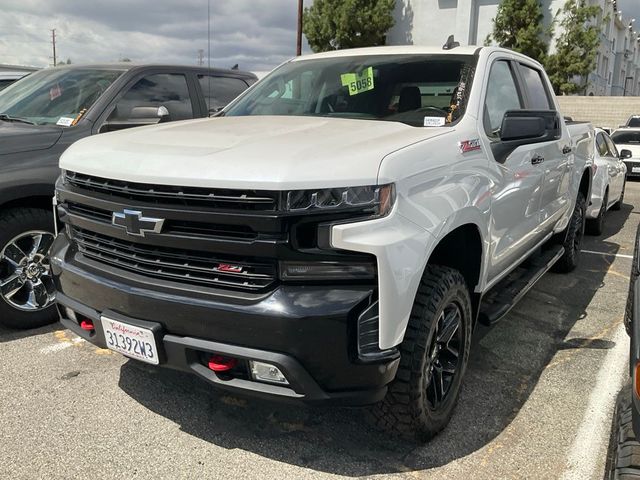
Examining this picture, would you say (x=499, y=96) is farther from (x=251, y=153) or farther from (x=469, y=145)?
(x=251, y=153)

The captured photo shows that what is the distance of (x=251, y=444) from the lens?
2.76 metres

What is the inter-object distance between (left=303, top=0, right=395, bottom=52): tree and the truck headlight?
32.8 meters

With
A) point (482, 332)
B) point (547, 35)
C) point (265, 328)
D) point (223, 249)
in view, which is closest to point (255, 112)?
point (223, 249)

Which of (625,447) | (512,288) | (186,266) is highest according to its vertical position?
(186,266)

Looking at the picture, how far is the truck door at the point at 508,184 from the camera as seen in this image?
10.6 feet

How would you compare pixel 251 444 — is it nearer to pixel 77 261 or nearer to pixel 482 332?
pixel 77 261

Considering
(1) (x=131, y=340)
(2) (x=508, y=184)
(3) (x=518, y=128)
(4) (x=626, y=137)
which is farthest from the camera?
(4) (x=626, y=137)

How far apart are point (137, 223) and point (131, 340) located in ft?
1.66

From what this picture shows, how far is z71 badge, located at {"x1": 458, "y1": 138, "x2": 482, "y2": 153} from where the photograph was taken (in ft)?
9.38

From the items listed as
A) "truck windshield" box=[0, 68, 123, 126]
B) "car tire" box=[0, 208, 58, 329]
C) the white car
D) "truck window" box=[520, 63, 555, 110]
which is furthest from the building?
"car tire" box=[0, 208, 58, 329]

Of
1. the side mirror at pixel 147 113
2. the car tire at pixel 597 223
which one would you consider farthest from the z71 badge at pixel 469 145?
the car tire at pixel 597 223

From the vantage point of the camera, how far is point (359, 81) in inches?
141

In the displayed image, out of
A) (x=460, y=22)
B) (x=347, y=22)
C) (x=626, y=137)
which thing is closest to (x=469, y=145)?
(x=626, y=137)

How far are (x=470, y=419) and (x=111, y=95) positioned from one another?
3.57 m
